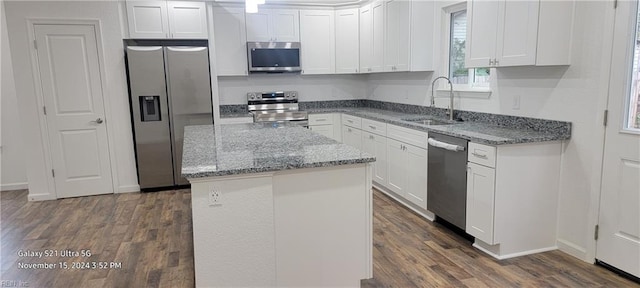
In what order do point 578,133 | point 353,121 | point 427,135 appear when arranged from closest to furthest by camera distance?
point 578,133, point 427,135, point 353,121

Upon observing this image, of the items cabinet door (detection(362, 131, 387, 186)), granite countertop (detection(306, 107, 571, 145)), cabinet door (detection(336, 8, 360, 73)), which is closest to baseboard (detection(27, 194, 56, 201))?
cabinet door (detection(362, 131, 387, 186))

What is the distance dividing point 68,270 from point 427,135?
3.02m

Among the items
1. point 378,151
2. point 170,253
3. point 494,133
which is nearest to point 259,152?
point 170,253

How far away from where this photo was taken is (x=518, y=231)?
9.59 ft

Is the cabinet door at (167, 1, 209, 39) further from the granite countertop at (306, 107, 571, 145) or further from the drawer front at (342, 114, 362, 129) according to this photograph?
the granite countertop at (306, 107, 571, 145)

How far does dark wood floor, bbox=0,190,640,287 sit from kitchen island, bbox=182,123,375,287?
1.47 ft

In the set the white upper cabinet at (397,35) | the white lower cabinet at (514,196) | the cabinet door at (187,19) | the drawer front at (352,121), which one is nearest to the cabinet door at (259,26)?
the cabinet door at (187,19)

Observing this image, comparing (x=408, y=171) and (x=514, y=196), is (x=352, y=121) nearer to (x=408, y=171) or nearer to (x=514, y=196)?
(x=408, y=171)

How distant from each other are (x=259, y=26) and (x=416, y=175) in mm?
3090

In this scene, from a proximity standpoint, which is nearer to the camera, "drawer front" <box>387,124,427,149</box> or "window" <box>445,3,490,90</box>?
"drawer front" <box>387,124,427,149</box>

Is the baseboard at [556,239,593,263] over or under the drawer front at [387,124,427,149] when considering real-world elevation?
under

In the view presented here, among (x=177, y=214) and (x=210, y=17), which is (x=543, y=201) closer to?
(x=177, y=214)

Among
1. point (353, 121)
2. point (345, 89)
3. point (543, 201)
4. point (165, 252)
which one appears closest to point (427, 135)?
point (543, 201)

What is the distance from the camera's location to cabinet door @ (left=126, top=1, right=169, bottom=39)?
462 cm
